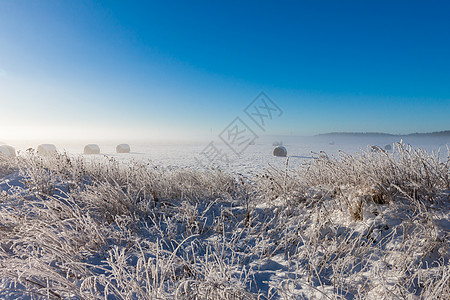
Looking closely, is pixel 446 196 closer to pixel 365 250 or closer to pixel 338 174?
pixel 338 174

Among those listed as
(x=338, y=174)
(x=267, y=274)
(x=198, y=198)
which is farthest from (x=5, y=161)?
(x=338, y=174)

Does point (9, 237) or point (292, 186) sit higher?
point (292, 186)

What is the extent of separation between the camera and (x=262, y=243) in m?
2.29

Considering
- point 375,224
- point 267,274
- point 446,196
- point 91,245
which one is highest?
point 446,196

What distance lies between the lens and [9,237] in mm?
2387

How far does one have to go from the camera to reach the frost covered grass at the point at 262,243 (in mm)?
1593

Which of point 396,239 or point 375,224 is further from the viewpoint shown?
point 375,224

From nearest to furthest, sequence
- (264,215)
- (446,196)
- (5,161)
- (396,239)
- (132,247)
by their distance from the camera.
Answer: (396,239)
(132,247)
(446,196)
(264,215)
(5,161)

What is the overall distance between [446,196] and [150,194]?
13.9 ft

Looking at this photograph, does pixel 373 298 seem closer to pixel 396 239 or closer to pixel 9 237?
pixel 396 239

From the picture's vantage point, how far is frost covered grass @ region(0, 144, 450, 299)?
1593mm

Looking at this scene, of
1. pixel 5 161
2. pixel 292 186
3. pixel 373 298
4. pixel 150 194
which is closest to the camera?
pixel 373 298

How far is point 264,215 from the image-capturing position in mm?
3193

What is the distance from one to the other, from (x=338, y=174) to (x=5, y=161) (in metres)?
8.71
